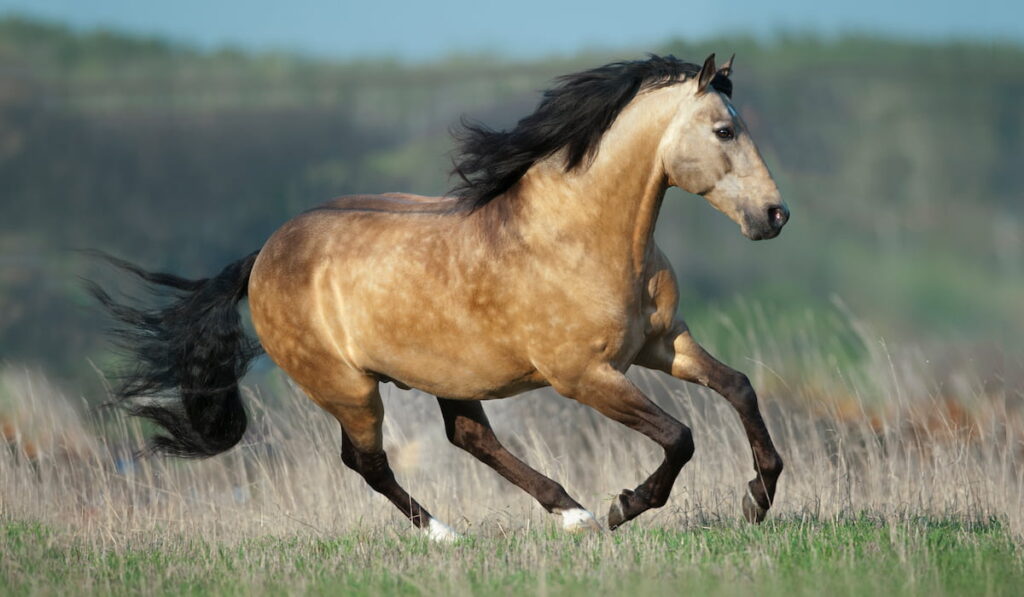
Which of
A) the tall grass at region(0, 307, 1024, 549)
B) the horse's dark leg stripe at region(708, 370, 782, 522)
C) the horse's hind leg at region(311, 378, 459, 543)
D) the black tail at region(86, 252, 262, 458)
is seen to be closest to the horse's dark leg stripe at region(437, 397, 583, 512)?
the tall grass at region(0, 307, 1024, 549)

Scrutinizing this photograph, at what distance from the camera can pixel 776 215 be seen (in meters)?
5.69

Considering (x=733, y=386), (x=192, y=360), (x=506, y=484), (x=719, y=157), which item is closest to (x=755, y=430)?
(x=733, y=386)

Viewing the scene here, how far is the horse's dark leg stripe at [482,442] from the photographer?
682 centimetres

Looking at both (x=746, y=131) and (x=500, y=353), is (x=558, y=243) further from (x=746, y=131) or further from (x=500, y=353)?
(x=746, y=131)

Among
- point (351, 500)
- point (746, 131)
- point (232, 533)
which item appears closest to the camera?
point (746, 131)

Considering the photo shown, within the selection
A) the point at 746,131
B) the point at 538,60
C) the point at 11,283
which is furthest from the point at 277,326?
the point at 538,60

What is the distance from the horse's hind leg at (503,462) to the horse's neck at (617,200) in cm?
128

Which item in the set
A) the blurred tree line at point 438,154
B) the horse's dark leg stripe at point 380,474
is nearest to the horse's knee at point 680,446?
the horse's dark leg stripe at point 380,474

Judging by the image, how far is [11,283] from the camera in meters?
28.0

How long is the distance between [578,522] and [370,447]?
1306 millimetres

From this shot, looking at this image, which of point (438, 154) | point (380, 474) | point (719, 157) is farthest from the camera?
point (438, 154)

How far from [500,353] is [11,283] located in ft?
79.0

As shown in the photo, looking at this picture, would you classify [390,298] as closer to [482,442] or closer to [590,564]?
[482,442]

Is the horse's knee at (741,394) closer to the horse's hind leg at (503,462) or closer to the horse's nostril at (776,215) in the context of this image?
the horse's nostril at (776,215)
